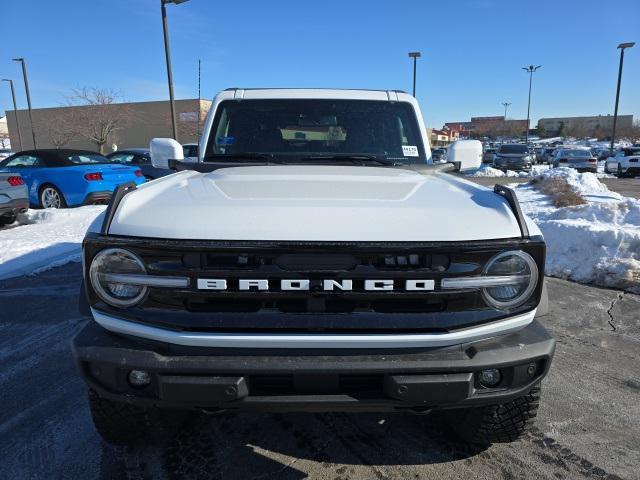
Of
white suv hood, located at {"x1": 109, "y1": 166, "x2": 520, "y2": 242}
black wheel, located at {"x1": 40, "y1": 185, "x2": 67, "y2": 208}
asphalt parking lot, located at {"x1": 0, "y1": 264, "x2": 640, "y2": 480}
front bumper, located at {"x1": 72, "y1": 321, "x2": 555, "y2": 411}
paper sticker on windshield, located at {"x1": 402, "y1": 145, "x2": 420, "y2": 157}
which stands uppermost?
paper sticker on windshield, located at {"x1": 402, "y1": 145, "x2": 420, "y2": 157}

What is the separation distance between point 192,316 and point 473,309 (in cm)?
113

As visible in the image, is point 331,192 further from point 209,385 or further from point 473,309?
point 209,385

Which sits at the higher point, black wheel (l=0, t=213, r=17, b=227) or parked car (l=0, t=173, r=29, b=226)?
parked car (l=0, t=173, r=29, b=226)

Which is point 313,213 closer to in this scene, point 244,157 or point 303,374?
point 303,374

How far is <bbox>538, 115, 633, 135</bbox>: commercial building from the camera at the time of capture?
99856 mm

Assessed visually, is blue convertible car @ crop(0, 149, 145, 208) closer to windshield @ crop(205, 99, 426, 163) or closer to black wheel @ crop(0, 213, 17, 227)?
black wheel @ crop(0, 213, 17, 227)

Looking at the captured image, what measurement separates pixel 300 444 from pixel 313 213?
1339 mm

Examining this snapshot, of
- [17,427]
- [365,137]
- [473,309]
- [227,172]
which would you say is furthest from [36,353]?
[473,309]

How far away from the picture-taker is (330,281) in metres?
1.82

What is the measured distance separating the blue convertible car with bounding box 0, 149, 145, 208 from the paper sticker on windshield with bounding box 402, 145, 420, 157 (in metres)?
7.96

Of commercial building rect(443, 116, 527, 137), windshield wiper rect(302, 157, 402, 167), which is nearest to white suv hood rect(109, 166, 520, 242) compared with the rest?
windshield wiper rect(302, 157, 402, 167)

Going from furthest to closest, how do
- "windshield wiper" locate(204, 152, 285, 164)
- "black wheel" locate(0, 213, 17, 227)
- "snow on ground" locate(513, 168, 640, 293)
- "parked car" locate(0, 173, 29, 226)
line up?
"black wheel" locate(0, 213, 17, 227) < "parked car" locate(0, 173, 29, 226) < "snow on ground" locate(513, 168, 640, 293) < "windshield wiper" locate(204, 152, 285, 164)

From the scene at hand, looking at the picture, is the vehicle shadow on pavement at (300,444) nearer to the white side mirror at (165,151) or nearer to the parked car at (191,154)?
the white side mirror at (165,151)

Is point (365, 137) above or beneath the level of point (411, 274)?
above
